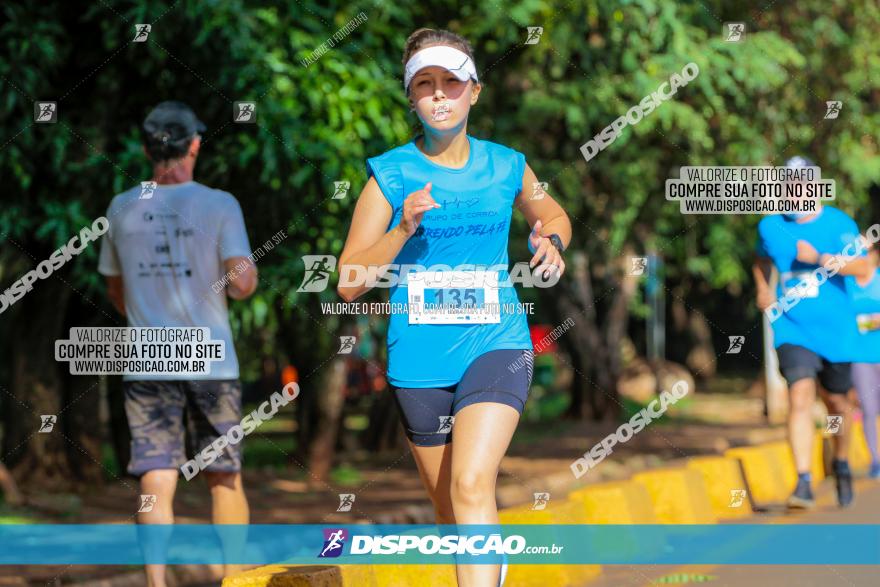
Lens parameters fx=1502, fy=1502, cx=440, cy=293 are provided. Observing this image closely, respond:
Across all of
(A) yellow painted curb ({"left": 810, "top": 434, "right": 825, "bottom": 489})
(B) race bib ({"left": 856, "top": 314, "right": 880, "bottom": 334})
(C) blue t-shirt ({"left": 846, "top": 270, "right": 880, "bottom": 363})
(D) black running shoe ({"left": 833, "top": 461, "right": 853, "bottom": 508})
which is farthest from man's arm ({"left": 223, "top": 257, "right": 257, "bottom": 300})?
(A) yellow painted curb ({"left": 810, "top": 434, "right": 825, "bottom": 489})

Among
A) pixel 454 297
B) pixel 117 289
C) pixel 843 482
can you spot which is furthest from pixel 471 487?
pixel 843 482

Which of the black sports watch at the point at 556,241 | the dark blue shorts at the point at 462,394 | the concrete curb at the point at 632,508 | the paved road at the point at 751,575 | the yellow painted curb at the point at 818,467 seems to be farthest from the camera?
the yellow painted curb at the point at 818,467

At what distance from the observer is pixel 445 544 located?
16.4 ft

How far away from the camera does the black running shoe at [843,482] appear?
31.3 feet

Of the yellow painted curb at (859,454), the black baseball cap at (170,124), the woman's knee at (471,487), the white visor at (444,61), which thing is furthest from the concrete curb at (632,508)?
the black baseball cap at (170,124)

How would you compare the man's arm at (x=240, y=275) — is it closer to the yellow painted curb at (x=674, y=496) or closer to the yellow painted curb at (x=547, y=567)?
the yellow painted curb at (x=547, y=567)

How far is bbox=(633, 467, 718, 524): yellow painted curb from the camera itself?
29.6 feet

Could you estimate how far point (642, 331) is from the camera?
45312 millimetres

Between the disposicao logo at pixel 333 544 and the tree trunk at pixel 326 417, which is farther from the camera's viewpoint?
the tree trunk at pixel 326 417

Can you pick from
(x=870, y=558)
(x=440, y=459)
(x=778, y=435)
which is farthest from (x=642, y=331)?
(x=440, y=459)

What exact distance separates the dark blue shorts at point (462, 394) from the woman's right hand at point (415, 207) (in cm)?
55

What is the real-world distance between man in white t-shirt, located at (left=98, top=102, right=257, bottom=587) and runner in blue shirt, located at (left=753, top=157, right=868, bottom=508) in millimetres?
3907

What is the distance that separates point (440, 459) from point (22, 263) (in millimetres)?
8336

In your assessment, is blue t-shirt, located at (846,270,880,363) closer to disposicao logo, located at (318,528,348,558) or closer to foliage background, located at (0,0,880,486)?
foliage background, located at (0,0,880,486)
